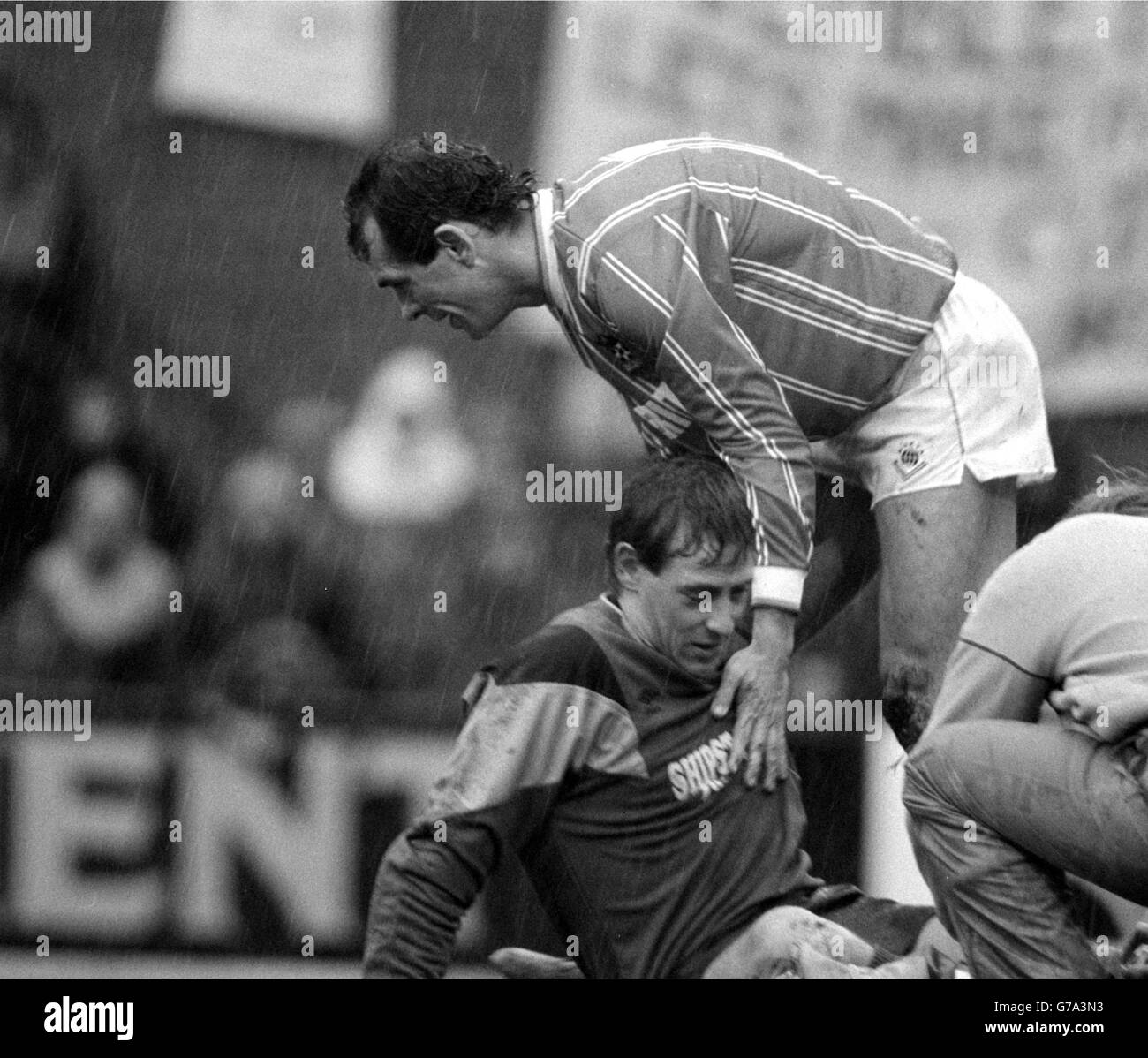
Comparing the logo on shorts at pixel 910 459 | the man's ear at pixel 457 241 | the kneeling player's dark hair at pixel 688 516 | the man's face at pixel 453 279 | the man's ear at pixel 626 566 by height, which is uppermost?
the man's ear at pixel 457 241

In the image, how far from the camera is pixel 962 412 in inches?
110

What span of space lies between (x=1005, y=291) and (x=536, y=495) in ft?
3.23

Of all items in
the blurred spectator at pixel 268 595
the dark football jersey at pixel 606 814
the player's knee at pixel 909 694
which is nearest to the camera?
the dark football jersey at pixel 606 814

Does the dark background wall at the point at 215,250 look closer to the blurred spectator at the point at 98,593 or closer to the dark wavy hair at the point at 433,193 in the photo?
the blurred spectator at the point at 98,593

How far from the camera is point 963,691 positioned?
7.85 feet

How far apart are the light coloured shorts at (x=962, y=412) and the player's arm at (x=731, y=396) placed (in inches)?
8.2

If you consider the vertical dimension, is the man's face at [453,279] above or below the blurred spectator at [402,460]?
above

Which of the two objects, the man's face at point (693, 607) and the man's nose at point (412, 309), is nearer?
the man's face at point (693, 607)

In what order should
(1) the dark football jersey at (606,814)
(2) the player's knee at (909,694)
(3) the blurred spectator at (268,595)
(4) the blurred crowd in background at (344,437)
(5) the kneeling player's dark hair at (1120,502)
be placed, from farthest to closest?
(3) the blurred spectator at (268,595) → (4) the blurred crowd in background at (344,437) → (2) the player's knee at (909,694) → (1) the dark football jersey at (606,814) → (5) the kneeling player's dark hair at (1120,502)

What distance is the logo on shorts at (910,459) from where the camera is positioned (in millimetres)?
2803

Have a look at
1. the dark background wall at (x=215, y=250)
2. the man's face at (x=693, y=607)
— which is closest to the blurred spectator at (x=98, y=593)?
the dark background wall at (x=215, y=250)

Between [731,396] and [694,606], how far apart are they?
1.03ft
